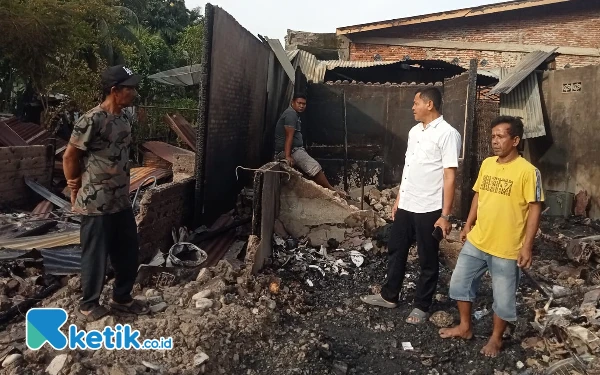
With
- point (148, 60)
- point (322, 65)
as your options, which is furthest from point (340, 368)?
point (148, 60)

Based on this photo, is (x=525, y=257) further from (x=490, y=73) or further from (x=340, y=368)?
(x=490, y=73)

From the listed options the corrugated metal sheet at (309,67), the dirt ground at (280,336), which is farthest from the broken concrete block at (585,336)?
the corrugated metal sheet at (309,67)

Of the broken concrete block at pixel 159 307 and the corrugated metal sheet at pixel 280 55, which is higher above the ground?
the corrugated metal sheet at pixel 280 55

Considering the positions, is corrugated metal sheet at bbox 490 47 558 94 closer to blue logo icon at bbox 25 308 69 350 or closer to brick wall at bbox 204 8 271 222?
brick wall at bbox 204 8 271 222

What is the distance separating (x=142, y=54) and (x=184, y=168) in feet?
45.3

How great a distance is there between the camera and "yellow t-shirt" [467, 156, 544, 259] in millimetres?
3109

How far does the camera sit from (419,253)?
12.9 ft

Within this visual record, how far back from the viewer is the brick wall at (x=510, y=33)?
12750mm

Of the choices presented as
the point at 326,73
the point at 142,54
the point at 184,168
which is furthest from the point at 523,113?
the point at 142,54

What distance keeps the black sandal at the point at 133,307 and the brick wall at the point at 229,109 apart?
2.13 meters

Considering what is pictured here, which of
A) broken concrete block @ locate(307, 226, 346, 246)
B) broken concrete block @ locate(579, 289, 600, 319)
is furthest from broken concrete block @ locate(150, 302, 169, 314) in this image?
broken concrete block @ locate(579, 289, 600, 319)

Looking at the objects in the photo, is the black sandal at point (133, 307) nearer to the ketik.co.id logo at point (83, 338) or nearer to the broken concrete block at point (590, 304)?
the ketik.co.id logo at point (83, 338)

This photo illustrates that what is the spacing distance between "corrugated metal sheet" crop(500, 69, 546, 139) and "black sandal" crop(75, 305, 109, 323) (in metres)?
7.70

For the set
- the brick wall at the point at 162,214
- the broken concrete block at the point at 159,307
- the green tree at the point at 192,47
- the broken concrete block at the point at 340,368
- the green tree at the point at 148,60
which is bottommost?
the broken concrete block at the point at 340,368
